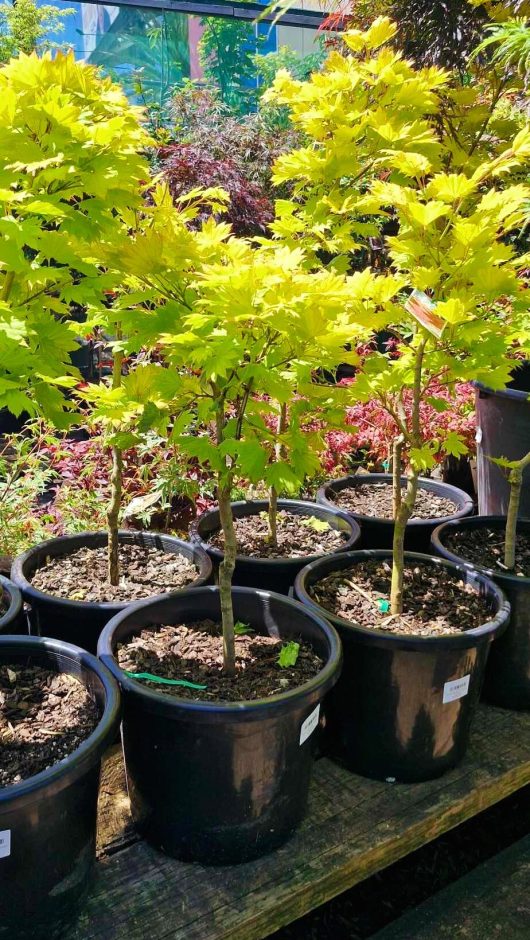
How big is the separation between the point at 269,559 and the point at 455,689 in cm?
71

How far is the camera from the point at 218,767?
1393mm

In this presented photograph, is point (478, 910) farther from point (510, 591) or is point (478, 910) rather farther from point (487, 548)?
point (487, 548)

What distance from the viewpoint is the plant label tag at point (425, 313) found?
1.45 meters

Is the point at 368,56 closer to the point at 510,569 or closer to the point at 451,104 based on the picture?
the point at 451,104

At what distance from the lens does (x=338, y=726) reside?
1770 mm

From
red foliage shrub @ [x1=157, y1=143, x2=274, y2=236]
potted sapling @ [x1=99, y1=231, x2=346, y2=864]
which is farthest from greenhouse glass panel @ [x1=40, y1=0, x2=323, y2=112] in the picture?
potted sapling @ [x1=99, y1=231, x2=346, y2=864]

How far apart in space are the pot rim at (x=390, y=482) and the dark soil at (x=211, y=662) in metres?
0.92

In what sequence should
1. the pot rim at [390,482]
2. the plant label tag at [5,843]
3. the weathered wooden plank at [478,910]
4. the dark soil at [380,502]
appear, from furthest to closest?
the dark soil at [380,502] < the pot rim at [390,482] < the weathered wooden plank at [478,910] < the plant label tag at [5,843]

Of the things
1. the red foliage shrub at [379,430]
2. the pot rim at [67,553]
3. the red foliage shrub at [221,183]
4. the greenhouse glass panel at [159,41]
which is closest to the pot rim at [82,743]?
the pot rim at [67,553]

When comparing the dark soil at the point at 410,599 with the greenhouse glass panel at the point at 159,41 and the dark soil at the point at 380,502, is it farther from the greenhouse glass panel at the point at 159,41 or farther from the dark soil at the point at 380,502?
the greenhouse glass panel at the point at 159,41

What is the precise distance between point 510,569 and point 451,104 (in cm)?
150

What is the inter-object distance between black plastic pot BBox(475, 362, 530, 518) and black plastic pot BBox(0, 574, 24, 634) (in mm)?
1654

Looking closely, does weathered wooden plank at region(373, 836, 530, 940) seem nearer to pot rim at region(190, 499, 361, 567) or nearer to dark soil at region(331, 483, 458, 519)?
pot rim at region(190, 499, 361, 567)

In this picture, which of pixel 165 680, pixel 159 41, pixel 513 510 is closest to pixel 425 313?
pixel 513 510
